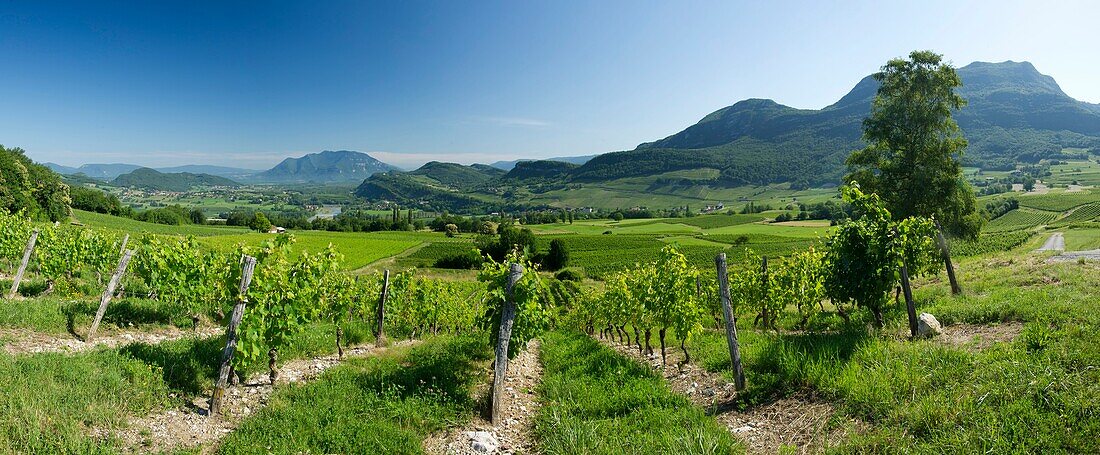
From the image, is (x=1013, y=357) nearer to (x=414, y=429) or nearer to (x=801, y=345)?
(x=801, y=345)

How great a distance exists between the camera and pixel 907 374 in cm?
638

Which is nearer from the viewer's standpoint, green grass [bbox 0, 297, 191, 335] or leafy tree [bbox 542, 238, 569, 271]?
green grass [bbox 0, 297, 191, 335]

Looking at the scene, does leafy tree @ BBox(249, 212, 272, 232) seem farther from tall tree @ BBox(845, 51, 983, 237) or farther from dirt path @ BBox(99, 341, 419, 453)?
tall tree @ BBox(845, 51, 983, 237)

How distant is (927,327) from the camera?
29.9ft

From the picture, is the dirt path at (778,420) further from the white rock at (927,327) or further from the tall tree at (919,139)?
the tall tree at (919,139)

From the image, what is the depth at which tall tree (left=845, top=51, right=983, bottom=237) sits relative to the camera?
66.3 feet

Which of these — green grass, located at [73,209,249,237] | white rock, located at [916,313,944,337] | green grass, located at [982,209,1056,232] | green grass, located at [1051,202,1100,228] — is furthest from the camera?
green grass, located at [982,209,1056,232]

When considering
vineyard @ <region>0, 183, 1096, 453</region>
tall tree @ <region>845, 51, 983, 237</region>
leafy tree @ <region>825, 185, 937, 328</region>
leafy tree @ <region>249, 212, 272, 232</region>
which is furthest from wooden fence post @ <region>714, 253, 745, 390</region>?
leafy tree @ <region>249, 212, 272, 232</region>

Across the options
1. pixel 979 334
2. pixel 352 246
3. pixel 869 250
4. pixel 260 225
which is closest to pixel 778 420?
pixel 869 250

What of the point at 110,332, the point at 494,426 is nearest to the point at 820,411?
the point at 494,426

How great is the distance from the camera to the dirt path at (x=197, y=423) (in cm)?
587

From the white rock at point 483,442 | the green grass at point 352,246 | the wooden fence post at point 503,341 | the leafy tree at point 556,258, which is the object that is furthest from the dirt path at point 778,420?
the leafy tree at point 556,258

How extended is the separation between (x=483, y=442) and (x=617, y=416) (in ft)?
7.19

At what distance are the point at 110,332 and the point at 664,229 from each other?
3648 inches
